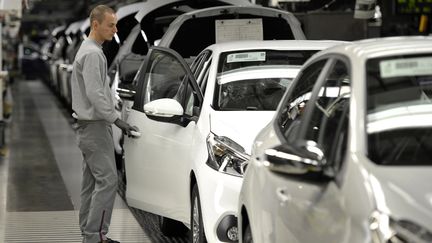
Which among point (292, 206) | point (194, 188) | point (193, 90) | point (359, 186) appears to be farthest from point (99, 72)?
point (359, 186)

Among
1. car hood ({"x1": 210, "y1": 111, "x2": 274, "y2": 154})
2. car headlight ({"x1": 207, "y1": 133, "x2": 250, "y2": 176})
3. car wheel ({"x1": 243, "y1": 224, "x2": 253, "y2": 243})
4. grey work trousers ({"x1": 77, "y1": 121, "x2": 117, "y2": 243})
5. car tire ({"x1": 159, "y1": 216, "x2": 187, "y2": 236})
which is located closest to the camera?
car wheel ({"x1": 243, "y1": 224, "x2": 253, "y2": 243})

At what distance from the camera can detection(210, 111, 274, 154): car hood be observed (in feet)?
22.4

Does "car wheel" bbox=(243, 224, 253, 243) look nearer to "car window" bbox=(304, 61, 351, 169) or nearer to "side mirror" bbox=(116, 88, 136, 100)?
"car window" bbox=(304, 61, 351, 169)

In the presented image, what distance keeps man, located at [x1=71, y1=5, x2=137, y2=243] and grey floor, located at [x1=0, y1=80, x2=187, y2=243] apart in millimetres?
887

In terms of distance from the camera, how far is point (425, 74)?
4621 millimetres

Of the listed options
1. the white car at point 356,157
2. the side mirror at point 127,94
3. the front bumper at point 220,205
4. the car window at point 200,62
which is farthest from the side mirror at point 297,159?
the side mirror at point 127,94

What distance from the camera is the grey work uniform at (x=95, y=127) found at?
759 centimetres

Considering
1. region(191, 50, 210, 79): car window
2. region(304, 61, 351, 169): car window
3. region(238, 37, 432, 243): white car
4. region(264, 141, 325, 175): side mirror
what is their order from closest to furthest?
region(238, 37, 432, 243): white car, region(264, 141, 325, 175): side mirror, region(304, 61, 351, 169): car window, region(191, 50, 210, 79): car window

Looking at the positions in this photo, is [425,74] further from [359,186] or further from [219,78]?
[219,78]

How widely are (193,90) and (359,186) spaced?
12.8ft

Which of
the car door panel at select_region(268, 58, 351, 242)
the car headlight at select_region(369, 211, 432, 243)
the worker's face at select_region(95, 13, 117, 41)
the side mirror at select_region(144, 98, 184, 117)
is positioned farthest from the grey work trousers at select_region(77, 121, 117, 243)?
the car headlight at select_region(369, 211, 432, 243)

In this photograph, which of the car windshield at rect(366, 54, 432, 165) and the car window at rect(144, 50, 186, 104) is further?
the car window at rect(144, 50, 186, 104)

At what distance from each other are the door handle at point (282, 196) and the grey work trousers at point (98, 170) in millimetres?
3129

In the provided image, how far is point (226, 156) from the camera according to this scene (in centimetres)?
677
